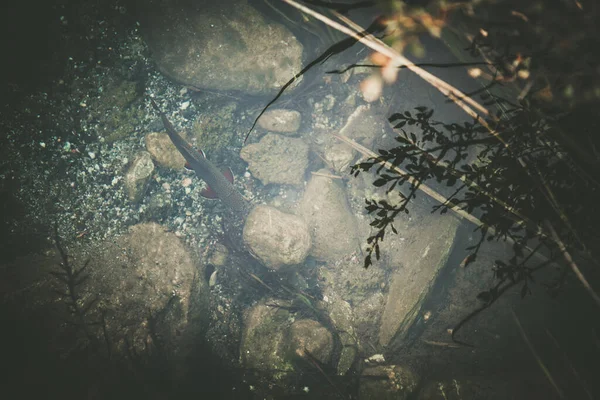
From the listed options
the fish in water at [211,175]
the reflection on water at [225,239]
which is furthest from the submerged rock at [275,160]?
the fish in water at [211,175]

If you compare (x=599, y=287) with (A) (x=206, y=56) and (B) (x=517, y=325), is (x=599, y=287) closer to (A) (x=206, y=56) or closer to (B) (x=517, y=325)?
(B) (x=517, y=325)

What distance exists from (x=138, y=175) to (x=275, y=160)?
2.97 m

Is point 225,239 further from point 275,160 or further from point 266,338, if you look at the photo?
point 266,338

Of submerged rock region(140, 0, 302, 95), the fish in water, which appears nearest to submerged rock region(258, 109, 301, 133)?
submerged rock region(140, 0, 302, 95)

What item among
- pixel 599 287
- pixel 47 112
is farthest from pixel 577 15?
pixel 47 112

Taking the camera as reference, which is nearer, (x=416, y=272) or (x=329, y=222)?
(x=416, y=272)

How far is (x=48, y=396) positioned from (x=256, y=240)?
394 cm

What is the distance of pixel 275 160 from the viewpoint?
6.23 metres

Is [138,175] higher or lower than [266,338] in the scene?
higher

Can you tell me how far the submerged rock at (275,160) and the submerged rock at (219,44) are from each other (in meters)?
1.26

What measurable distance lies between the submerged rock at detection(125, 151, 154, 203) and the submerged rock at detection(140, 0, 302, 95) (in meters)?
2.00

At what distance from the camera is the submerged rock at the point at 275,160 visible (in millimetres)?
6242

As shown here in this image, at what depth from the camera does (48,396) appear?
411 centimetres

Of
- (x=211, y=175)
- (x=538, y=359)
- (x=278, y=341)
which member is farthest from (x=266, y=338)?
(x=538, y=359)
